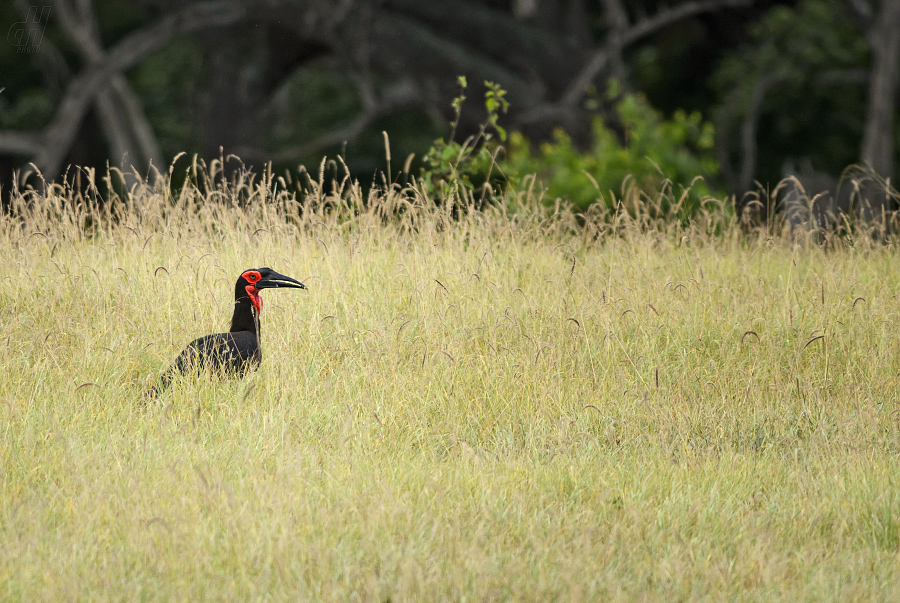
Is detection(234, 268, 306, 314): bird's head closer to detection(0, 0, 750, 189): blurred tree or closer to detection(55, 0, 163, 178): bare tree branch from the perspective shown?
detection(0, 0, 750, 189): blurred tree

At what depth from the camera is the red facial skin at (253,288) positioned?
197 inches

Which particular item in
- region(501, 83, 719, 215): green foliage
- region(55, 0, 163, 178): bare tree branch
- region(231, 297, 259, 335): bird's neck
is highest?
region(55, 0, 163, 178): bare tree branch

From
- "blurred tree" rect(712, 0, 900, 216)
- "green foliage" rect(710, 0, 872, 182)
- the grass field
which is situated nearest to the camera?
the grass field

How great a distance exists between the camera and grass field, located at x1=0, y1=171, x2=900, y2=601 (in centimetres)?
324

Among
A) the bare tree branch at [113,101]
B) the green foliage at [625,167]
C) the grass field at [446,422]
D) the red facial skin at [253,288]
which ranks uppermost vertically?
the bare tree branch at [113,101]

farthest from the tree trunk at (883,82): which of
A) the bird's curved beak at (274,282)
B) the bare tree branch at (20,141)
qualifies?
the bare tree branch at (20,141)

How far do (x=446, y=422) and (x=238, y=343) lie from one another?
120cm

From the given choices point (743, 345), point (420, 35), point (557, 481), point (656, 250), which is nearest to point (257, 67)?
point (420, 35)

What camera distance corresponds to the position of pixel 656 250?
728cm

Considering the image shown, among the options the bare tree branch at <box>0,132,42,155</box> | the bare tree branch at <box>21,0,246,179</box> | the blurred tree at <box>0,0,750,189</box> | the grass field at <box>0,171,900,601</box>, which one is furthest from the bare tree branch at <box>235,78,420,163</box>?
the grass field at <box>0,171,900,601</box>

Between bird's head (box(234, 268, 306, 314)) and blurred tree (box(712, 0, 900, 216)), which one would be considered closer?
bird's head (box(234, 268, 306, 314))

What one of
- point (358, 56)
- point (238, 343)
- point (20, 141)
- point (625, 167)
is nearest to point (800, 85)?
point (358, 56)

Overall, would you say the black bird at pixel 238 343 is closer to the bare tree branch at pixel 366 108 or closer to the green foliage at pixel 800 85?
the bare tree branch at pixel 366 108

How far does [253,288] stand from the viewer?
16.4 feet
